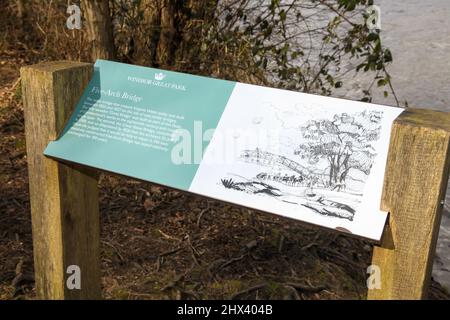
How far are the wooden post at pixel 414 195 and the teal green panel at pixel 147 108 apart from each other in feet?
1.83

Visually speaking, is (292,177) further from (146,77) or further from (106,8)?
(106,8)

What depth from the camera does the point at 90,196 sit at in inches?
88.8

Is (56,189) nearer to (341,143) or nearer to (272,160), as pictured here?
(272,160)

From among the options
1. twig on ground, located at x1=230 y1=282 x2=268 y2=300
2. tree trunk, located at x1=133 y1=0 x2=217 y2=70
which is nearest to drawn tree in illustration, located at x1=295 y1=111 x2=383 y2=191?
twig on ground, located at x1=230 y1=282 x2=268 y2=300

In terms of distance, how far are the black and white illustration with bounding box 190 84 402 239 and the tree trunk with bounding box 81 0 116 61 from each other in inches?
95.9

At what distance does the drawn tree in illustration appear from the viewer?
1666mm

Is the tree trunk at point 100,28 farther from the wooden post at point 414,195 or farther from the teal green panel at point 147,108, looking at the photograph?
the wooden post at point 414,195

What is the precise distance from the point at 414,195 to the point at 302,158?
316 millimetres

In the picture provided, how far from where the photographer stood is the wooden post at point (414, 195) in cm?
155

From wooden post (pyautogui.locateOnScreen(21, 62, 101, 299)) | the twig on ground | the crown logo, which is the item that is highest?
the crown logo

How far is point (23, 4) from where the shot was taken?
6074 mm

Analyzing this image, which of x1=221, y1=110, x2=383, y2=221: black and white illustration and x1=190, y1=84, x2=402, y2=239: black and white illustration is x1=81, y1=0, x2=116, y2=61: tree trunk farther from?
x1=221, y1=110, x2=383, y2=221: black and white illustration

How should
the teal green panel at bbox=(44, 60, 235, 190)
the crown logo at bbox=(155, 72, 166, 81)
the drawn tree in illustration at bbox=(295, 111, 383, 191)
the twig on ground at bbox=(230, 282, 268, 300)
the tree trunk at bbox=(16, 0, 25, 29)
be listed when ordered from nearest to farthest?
the drawn tree in illustration at bbox=(295, 111, 383, 191), the teal green panel at bbox=(44, 60, 235, 190), the crown logo at bbox=(155, 72, 166, 81), the twig on ground at bbox=(230, 282, 268, 300), the tree trunk at bbox=(16, 0, 25, 29)

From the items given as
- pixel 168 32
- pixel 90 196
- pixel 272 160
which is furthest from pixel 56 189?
pixel 168 32
